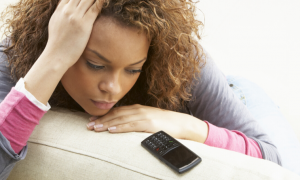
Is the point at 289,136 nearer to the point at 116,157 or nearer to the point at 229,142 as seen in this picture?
the point at 229,142

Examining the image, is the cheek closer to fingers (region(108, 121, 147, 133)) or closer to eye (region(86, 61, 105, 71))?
eye (region(86, 61, 105, 71))

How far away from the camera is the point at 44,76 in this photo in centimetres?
70

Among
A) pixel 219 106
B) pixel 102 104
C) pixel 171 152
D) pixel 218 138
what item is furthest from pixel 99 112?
pixel 219 106

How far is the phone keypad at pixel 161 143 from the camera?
714mm

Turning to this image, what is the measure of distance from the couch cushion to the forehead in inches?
9.3

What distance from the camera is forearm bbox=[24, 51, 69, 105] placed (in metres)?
0.69

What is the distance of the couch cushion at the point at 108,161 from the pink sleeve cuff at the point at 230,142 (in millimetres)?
211

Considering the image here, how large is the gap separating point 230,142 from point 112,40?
23.0 inches

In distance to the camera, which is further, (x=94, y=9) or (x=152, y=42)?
(x=152, y=42)

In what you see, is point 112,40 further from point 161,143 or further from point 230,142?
point 230,142

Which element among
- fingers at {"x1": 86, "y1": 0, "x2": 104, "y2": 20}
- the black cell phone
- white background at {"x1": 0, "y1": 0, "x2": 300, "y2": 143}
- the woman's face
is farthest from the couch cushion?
white background at {"x1": 0, "y1": 0, "x2": 300, "y2": 143}

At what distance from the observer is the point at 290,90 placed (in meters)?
1.69

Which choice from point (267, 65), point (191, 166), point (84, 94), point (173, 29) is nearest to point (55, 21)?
point (84, 94)

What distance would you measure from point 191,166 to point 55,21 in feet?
1.78
